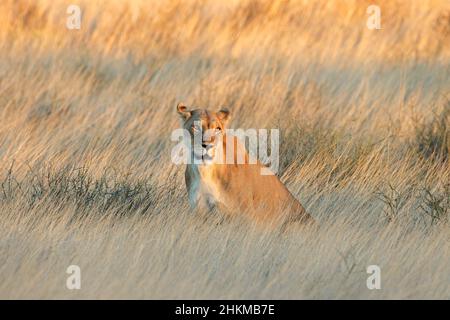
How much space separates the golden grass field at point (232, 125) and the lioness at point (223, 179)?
0.22 m

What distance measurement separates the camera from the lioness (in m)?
7.77

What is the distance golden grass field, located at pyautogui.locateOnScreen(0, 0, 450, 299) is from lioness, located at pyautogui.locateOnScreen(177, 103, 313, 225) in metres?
0.22

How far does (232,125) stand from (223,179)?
7.99 ft

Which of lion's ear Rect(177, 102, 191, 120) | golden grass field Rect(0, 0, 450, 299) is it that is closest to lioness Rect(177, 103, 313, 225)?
lion's ear Rect(177, 102, 191, 120)

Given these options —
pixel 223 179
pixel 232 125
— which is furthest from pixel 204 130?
pixel 232 125

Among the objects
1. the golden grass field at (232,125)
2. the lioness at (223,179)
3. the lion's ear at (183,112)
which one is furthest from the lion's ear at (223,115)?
the golden grass field at (232,125)

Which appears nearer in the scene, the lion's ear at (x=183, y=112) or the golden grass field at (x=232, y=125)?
the golden grass field at (x=232, y=125)

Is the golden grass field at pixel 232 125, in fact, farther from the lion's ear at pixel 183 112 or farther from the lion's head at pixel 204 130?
the lion's ear at pixel 183 112

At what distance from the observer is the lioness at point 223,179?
7770mm

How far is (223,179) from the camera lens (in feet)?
26.1

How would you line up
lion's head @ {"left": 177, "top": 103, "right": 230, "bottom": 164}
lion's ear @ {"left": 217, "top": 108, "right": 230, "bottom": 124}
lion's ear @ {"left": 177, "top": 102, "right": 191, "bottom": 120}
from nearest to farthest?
lion's head @ {"left": 177, "top": 103, "right": 230, "bottom": 164}, lion's ear @ {"left": 217, "top": 108, "right": 230, "bottom": 124}, lion's ear @ {"left": 177, "top": 102, "right": 191, "bottom": 120}

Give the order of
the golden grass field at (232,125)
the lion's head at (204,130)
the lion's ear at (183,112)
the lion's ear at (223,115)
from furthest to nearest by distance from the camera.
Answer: the lion's ear at (183,112)
the lion's ear at (223,115)
the lion's head at (204,130)
the golden grass field at (232,125)

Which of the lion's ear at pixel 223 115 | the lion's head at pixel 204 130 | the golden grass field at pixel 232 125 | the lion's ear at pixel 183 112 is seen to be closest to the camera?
the golden grass field at pixel 232 125

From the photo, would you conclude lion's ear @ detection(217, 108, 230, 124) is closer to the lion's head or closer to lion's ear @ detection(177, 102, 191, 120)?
the lion's head
